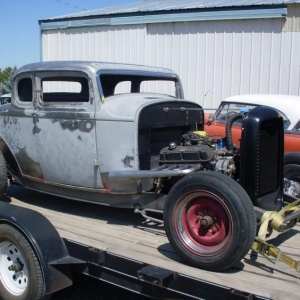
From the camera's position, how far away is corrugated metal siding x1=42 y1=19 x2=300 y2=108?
10.6m

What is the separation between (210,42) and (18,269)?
355 inches

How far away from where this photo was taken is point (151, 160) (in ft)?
13.3

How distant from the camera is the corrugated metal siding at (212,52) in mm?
10555

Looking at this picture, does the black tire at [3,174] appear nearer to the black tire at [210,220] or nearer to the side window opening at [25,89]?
the side window opening at [25,89]

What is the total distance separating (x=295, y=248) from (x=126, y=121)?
1.67 meters

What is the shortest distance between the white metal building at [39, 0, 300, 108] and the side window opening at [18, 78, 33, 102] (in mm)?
7197

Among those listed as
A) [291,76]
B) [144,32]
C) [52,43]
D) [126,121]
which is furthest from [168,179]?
[52,43]

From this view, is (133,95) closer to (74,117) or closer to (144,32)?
(74,117)

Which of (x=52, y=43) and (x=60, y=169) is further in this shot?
(x=52, y=43)

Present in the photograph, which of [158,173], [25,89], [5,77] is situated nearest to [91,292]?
[158,173]

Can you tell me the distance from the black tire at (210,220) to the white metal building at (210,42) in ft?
26.4

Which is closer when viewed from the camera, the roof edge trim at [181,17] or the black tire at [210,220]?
the black tire at [210,220]

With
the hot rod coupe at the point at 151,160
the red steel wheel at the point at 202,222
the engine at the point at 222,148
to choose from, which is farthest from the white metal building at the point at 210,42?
the red steel wheel at the point at 202,222

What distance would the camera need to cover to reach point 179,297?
267 centimetres
